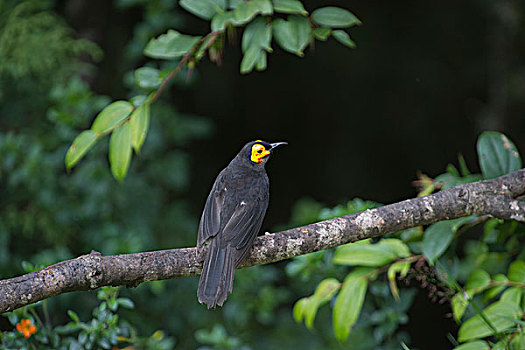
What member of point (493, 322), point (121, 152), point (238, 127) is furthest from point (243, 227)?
point (238, 127)

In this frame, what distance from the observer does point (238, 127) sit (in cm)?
→ 513

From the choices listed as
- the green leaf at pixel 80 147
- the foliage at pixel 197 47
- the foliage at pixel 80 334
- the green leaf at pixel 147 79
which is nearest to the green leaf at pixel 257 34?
the foliage at pixel 197 47

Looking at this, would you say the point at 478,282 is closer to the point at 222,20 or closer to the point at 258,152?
the point at 258,152

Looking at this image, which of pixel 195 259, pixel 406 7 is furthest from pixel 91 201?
pixel 406 7

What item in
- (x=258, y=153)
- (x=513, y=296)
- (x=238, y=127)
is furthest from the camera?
(x=238, y=127)

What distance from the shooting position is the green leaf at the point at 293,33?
250cm

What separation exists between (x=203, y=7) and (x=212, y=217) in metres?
0.92

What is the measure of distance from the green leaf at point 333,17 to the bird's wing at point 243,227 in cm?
84

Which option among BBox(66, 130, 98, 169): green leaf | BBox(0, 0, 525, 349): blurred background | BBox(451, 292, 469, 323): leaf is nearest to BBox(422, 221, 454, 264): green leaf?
BBox(451, 292, 469, 323): leaf

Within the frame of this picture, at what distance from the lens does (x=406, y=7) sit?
194 inches

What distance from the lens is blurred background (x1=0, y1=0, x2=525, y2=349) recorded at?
11.1ft

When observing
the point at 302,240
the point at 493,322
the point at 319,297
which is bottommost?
the point at 319,297

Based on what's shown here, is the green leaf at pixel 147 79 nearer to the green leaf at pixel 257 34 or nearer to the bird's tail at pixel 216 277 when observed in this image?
the green leaf at pixel 257 34

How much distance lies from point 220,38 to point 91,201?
129 cm
